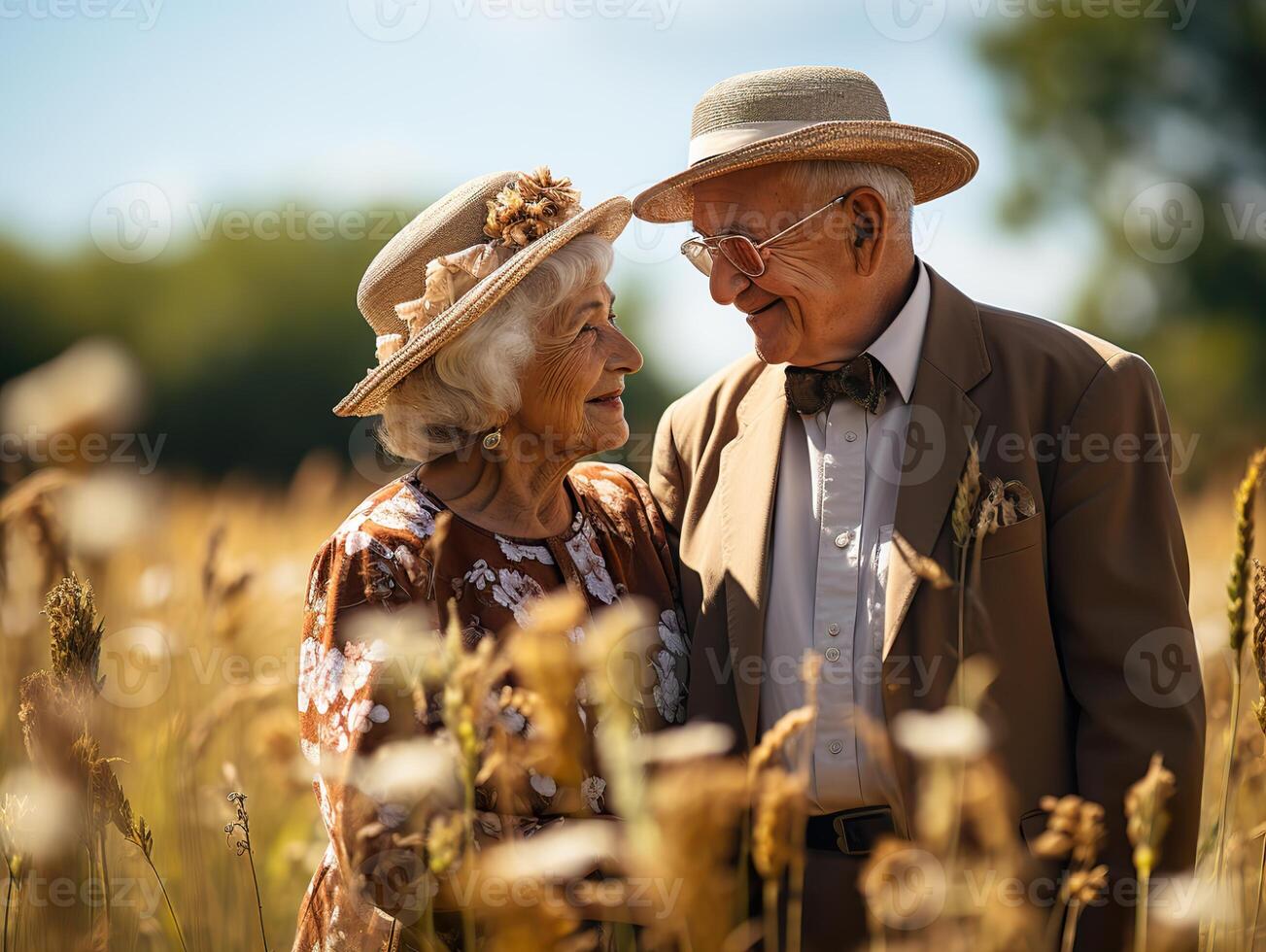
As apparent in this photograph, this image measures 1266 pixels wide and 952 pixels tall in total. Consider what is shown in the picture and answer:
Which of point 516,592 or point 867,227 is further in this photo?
point 867,227

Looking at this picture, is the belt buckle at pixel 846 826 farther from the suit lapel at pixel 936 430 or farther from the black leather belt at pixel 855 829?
the suit lapel at pixel 936 430

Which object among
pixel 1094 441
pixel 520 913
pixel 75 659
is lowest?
pixel 520 913

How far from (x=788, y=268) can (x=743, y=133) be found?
1.33 ft

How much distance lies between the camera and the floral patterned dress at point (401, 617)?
8.63 feet

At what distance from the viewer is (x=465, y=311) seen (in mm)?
3115

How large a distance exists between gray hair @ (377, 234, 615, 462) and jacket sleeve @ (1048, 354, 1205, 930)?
145 centimetres

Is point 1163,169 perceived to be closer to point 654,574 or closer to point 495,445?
point 654,574

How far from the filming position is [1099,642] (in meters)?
2.85

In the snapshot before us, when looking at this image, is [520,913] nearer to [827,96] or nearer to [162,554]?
[827,96]

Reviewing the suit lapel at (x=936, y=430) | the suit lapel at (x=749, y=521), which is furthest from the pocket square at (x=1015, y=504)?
the suit lapel at (x=749, y=521)

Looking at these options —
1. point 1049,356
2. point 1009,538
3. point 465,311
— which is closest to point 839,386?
point 1049,356

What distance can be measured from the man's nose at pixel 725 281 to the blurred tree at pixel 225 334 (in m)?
20.5

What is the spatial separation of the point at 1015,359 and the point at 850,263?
0.55 meters

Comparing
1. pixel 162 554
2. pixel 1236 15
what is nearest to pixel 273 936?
pixel 162 554
